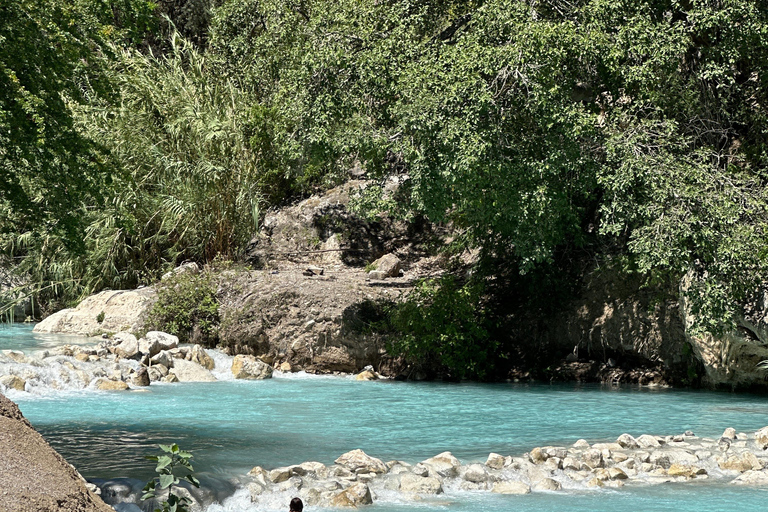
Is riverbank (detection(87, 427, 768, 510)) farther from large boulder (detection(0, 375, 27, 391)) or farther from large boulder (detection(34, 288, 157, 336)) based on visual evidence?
large boulder (detection(34, 288, 157, 336))

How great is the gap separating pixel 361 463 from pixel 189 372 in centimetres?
668

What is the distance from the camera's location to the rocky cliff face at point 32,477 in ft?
10.9

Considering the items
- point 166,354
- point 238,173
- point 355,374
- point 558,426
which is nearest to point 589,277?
point 355,374

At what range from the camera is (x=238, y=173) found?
19.7m

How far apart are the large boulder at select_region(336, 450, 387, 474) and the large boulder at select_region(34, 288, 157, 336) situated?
9.64 m

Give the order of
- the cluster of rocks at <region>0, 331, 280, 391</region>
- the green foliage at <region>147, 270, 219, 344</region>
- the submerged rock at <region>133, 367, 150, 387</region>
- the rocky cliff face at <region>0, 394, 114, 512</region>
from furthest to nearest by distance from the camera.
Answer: the green foliage at <region>147, 270, 219, 344</region>
the submerged rock at <region>133, 367, 150, 387</region>
the cluster of rocks at <region>0, 331, 280, 391</region>
the rocky cliff face at <region>0, 394, 114, 512</region>

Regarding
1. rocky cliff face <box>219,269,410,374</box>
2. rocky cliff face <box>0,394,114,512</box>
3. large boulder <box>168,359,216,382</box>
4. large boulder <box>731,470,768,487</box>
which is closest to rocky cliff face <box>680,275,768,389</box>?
rocky cliff face <box>219,269,410,374</box>

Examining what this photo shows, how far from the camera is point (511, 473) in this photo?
7512 millimetres

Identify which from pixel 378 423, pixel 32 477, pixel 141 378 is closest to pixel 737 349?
pixel 378 423

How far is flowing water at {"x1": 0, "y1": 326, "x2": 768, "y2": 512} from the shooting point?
6965mm

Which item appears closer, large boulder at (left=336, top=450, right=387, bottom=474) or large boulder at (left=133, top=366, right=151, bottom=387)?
large boulder at (left=336, top=450, right=387, bottom=474)

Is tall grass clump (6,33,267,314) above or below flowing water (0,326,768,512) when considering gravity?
above

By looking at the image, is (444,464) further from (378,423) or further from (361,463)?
(378,423)

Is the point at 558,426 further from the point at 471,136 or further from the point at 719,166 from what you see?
the point at 719,166
